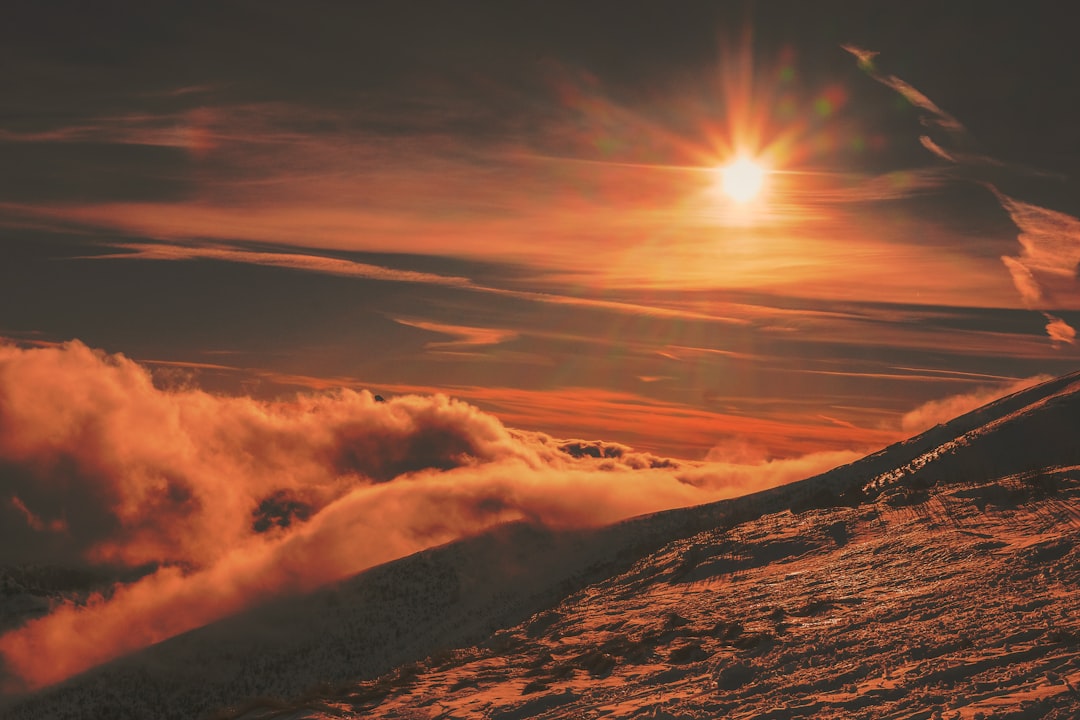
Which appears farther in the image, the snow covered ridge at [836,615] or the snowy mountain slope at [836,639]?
the snow covered ridge at [836,615]

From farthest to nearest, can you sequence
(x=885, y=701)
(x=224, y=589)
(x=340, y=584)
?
(x=224, y=589) → (x=340, y=584) → (x=885, y=701)

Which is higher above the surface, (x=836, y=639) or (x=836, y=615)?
(x=836, y=615)

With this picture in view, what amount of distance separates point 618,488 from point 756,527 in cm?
14488

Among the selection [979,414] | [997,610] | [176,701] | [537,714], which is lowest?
[176,701]

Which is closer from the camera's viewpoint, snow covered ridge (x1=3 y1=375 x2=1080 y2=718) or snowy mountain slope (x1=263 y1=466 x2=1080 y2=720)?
snowy mountain slope (x1=263 y1=466 x2=1080 y2=720)

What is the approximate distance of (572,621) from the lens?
114 feet

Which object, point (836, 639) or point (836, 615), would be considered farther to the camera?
point (836, 615)

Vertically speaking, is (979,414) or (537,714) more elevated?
(979,414)

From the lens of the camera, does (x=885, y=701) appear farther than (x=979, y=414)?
No

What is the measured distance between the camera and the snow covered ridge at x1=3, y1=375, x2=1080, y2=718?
16688 millimetres

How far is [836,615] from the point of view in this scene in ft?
74.2

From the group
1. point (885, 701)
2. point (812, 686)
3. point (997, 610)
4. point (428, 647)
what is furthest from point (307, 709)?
point (428, 647)

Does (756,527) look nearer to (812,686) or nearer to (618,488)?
(812,686)

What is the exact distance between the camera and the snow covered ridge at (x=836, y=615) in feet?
54.7
